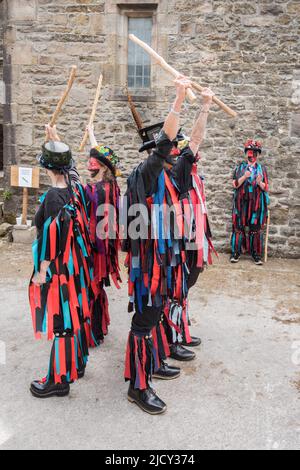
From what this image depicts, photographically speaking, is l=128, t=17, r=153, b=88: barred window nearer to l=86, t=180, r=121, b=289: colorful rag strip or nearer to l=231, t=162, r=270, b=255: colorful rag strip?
l=231, t=162, r=270, b=255: colorful rag strip

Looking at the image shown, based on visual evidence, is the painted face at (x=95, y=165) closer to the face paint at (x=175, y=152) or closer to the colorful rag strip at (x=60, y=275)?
the colorful rag strip at (x=60, y=275)

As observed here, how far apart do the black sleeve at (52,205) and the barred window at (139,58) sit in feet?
16.2

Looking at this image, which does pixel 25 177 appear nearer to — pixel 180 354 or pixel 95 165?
pixel 95 165

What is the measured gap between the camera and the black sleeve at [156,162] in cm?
258

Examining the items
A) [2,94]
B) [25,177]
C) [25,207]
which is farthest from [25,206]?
[2,94]

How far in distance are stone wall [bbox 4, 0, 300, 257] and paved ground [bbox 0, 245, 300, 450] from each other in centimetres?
273

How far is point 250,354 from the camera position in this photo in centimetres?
387

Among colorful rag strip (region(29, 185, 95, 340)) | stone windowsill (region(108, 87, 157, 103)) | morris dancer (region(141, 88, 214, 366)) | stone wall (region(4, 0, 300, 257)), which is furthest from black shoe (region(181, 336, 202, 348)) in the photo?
stone windowsill (region(108, 87, 157, 103))

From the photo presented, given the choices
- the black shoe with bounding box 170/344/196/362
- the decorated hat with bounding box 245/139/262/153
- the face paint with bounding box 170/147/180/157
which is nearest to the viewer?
the face paint with bounding box 170/147/180/157

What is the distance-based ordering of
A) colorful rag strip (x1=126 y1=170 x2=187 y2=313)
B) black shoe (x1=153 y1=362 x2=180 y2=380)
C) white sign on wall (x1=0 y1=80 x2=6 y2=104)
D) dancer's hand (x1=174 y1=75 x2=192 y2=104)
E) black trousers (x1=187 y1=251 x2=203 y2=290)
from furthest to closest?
white sign on wall (x1=0 y1=80 x2=6 y2=104)
black trousers (x1=187 y1=251 x2=203 y2=290)
black shoe (x1=153 y1=362 x2=180 y2=380)
colorful rag strip (x1=126 y1=170 x2=187 y2=313)
dancer's hand (x1=174 y1=75 x2=192 y2=104)

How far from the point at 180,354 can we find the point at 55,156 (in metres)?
1.91

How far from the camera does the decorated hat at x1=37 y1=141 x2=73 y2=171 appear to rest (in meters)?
2.96

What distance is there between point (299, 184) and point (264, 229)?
879mm
